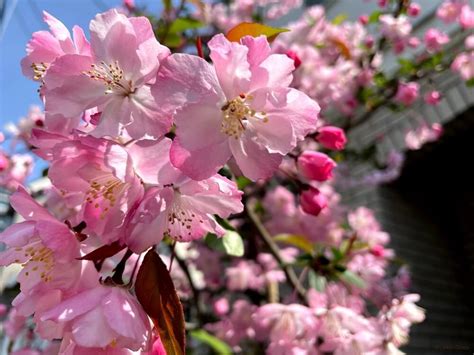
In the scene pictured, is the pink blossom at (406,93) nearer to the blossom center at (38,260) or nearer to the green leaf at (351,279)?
the green leaf at (351,279)

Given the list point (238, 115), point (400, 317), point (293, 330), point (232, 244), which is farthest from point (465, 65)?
point (238, 115)

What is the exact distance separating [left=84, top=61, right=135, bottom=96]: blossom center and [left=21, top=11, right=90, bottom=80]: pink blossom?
3 centimetres

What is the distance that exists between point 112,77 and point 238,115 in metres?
0.15

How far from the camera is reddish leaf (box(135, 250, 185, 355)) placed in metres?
0.50

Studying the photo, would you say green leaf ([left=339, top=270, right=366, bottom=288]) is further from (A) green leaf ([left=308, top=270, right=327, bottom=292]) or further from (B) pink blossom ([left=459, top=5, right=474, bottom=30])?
(B) pink blossom ([left=459, top=5, right=474, bottom=30])

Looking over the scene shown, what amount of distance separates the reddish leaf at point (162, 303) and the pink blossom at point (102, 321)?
0.04ft

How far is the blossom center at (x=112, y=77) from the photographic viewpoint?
0.54m

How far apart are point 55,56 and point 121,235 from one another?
0.77ft

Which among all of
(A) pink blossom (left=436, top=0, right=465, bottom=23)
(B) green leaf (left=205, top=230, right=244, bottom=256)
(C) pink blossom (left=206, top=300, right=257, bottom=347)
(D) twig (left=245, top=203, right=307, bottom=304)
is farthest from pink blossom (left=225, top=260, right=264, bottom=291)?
(A) pink blossom (left=436, top=0, right=465, bottom=23)

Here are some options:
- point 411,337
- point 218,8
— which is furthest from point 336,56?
point 411,337

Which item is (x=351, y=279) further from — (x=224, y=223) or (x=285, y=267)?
(x=224, y=223)

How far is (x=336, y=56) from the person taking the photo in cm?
237

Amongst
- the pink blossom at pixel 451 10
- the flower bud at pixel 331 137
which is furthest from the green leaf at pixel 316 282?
the pink blossom at pixel 451 10

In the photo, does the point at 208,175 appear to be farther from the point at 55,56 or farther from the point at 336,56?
the point at 336,56
